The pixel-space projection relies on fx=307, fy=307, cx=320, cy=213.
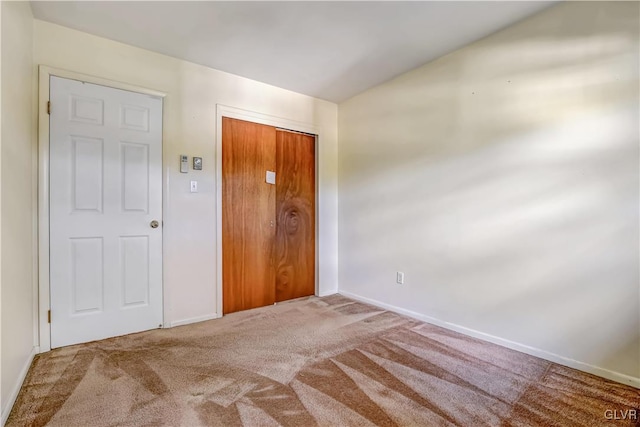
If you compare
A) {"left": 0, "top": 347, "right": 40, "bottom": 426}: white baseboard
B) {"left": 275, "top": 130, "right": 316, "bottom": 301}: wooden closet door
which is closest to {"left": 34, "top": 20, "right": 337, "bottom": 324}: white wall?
{"left": 275, "top": 130, "right": 316, "bottom": 301}: wooden closet door

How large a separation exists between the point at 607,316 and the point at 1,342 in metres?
3.26

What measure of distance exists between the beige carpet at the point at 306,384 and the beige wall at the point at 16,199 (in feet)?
0.66

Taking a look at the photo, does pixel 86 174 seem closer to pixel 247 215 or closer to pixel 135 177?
pixel 135 177

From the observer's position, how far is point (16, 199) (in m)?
1.73

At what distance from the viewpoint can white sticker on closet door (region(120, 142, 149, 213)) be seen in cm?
245

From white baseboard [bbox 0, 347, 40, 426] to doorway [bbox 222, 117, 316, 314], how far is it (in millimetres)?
1354

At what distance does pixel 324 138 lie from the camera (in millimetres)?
3717

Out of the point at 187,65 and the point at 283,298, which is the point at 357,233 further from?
the point at 187,65

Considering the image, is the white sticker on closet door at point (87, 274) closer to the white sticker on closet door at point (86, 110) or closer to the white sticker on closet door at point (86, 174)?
the white sticker on closet door at point (86, 174)

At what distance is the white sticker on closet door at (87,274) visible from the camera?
7.45 feet

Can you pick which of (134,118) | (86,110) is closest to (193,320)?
(134,118)

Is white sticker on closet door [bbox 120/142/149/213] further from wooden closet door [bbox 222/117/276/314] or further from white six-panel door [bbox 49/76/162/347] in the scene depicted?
wooden closet door [bbox 222/117/276/314]

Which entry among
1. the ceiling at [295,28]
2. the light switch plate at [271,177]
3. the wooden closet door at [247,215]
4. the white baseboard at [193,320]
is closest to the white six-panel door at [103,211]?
the white baseboard at [193,320]

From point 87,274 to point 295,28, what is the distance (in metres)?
2.40
